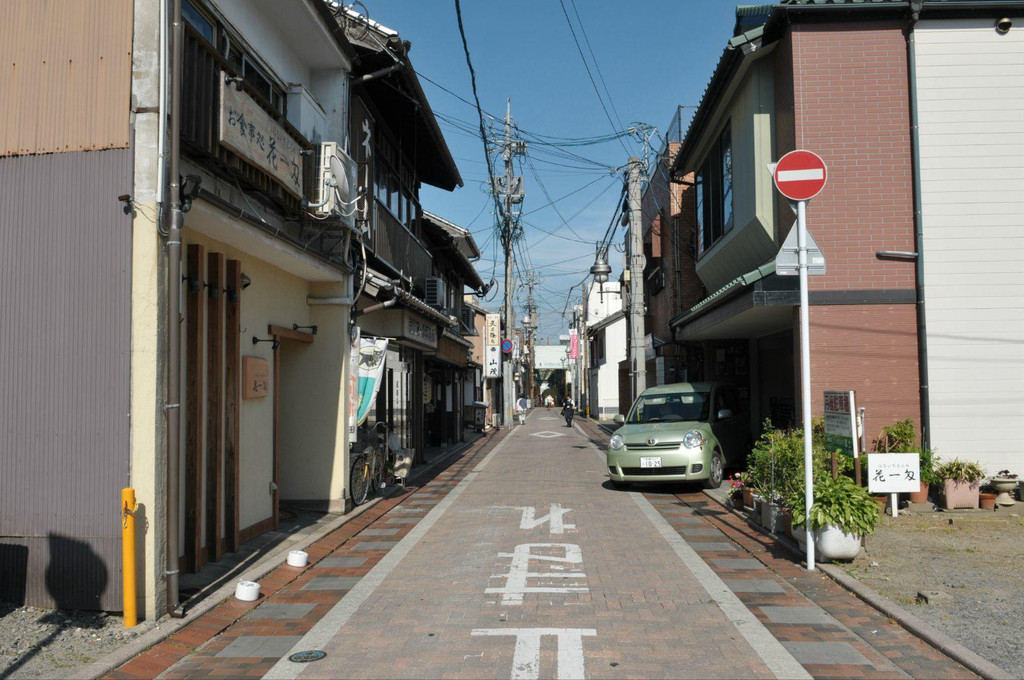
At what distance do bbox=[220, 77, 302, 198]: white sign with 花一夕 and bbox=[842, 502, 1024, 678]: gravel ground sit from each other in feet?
22.7

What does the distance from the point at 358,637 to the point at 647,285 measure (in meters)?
24.6

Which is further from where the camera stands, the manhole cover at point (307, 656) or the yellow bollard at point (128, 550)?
the yellow bollard at point (128, 550)

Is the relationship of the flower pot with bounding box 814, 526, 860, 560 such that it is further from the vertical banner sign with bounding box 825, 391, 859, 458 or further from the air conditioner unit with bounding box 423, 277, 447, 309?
the air conditioner unit with bounding box 423, 277, 447, 309

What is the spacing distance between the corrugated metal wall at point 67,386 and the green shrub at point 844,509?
6.07 m

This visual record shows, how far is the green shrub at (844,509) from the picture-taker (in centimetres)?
744

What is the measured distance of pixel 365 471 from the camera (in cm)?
1222

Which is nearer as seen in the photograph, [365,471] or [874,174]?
[874,174]

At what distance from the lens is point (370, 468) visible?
12.6 metres

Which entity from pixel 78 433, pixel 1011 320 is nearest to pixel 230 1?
pixel 78 433

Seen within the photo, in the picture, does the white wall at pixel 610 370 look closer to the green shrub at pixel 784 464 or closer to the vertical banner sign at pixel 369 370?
the vertical banner sign at pixel 369 370

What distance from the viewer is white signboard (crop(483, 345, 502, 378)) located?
3489cm

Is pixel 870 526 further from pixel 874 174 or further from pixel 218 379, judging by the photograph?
pixel 218 379

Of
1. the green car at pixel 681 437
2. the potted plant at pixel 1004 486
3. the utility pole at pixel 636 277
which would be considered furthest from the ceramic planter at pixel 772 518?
the utility pole at pixel 636 277

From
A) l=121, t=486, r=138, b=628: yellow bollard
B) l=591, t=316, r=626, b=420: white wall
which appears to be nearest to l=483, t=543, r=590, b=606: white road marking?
l=121, t=486, r=138, b=628: yellow bollard
